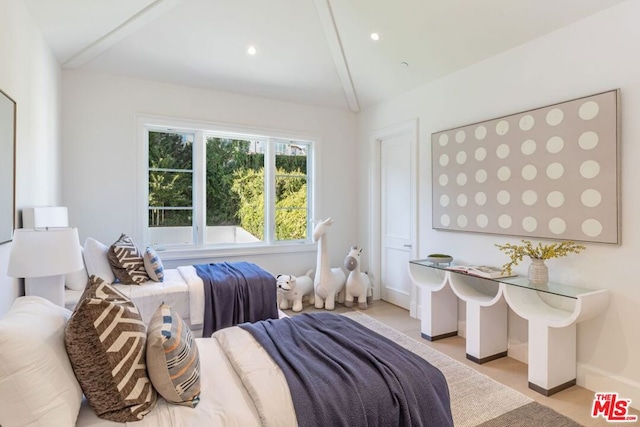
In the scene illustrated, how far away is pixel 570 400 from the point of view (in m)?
2.37

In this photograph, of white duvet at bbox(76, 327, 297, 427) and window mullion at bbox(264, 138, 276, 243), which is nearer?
white duvet at bbox(76, 327, 297, 427)

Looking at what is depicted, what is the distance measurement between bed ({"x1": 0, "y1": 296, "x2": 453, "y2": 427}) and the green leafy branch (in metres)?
1.59

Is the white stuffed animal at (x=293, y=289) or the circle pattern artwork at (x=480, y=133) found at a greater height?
the circle pattern artwork at (x=480, y=133)

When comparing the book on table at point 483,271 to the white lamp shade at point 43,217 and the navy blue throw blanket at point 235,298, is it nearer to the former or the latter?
the navy blue throw blanket at point 235,298

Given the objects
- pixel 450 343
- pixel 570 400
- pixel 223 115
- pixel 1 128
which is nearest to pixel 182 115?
pixel 223 115

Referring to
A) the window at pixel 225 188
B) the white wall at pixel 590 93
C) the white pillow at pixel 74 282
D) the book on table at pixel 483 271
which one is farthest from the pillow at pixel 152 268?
the white wall at pixel 590 93

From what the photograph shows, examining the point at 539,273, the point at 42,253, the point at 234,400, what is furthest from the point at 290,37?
the point at 234,400

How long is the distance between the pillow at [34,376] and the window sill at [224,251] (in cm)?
278

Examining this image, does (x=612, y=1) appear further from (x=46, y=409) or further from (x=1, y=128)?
(x=1, y=128)

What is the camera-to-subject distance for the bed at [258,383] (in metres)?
1.08

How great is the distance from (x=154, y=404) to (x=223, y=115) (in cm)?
356

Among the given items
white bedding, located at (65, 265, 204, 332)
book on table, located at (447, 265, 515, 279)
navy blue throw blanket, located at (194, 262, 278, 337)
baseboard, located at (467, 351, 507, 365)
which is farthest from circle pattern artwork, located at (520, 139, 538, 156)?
white bedding, located at (65, 265, 204, 332)

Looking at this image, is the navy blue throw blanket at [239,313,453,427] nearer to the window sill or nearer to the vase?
the vase

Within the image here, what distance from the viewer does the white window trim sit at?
12.6 ft
